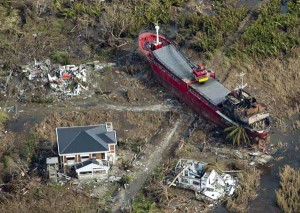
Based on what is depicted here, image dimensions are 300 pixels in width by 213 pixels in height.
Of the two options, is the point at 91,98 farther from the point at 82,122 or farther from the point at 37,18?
the point at 37,18

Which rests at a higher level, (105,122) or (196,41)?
(196,41)

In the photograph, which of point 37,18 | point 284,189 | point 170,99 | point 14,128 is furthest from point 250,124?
point 37,18

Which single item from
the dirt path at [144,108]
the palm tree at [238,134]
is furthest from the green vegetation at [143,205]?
the dirt path at [144,108]

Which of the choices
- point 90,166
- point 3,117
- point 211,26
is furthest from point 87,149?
point 211,26

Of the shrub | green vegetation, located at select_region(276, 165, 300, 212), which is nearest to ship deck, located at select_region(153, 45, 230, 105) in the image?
green vegetation, located at select_region(276, 165, 300, 212)

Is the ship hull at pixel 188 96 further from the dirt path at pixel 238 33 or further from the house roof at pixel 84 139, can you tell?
the house roof at pixel 84 139

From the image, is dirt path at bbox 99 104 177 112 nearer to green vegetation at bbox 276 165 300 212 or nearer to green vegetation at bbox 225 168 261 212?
green vegetation at bbox 225 168 261 212
